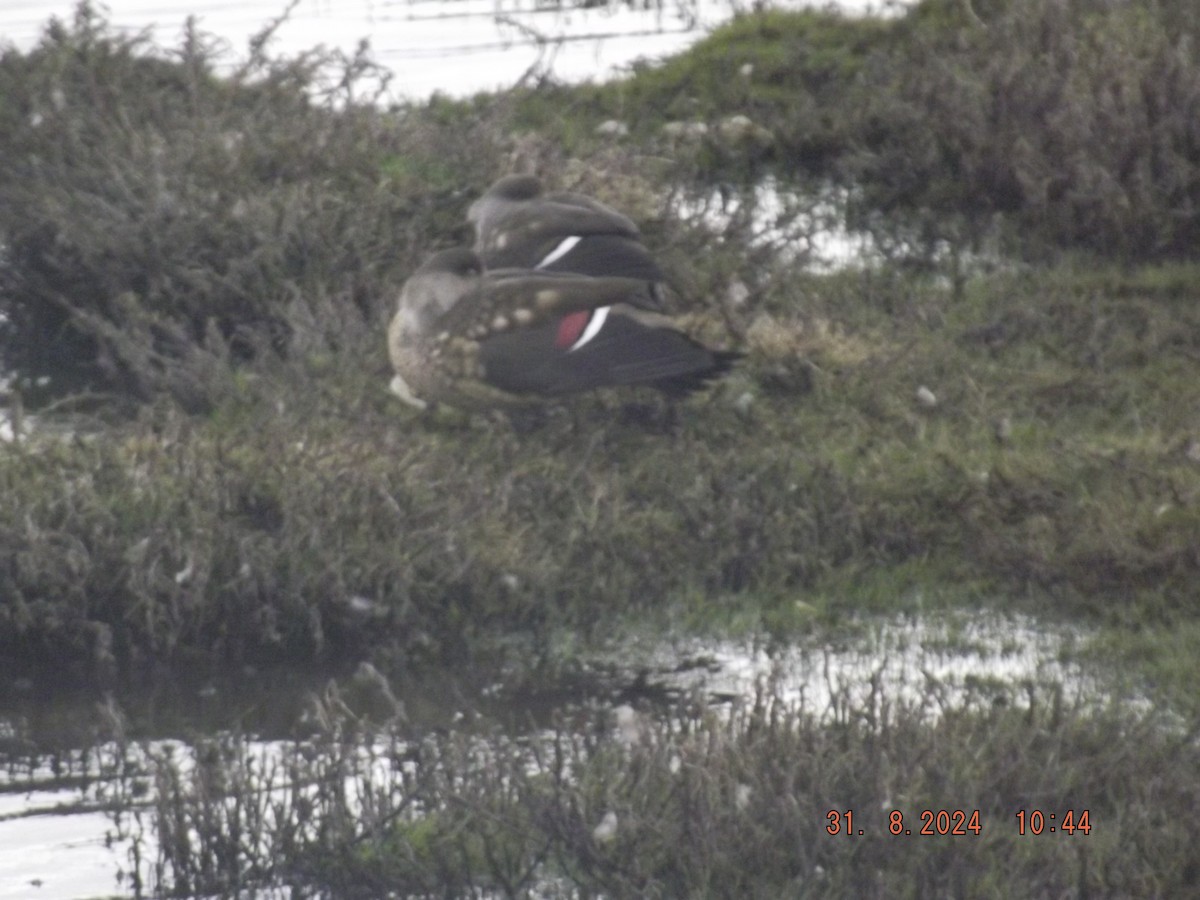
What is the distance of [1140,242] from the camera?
8.32m

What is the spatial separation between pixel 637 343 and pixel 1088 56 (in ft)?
11.1

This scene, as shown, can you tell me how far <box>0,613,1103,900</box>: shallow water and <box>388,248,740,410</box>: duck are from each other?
1070mm

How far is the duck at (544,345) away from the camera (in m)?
6.54

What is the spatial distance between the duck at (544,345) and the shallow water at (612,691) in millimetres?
1070

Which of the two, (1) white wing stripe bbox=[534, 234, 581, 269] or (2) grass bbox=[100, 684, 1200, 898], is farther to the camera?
(1) white wing stripe bbox=[534, 234, 581, 269]

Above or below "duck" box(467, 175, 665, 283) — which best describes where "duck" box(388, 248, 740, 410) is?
below

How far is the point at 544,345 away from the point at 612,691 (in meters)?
1.36

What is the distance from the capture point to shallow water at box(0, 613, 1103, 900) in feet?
16.7

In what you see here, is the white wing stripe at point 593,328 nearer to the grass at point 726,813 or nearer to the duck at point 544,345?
the duck at point 544,345

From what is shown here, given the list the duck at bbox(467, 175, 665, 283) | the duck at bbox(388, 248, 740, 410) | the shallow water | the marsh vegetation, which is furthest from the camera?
the duck at bbox(467, 175, 665, 283)
